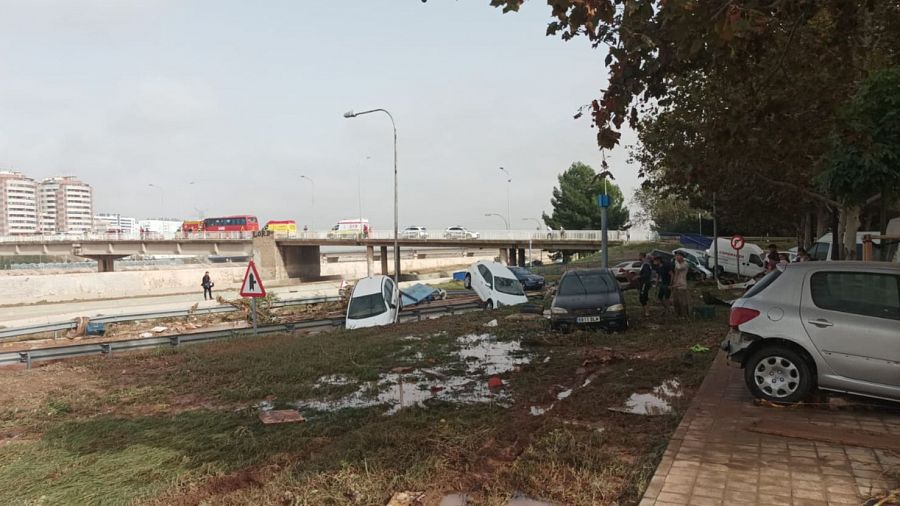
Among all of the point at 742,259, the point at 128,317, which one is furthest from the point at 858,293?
the point at 742,259

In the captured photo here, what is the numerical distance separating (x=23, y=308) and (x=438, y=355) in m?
44.9

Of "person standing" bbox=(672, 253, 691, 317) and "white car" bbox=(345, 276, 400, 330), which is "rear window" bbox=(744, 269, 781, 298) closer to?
"person standing" bbox=(672, 253, 691, 317)

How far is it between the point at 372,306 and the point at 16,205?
218 metres

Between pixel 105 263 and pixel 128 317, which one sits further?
pixel 105 263

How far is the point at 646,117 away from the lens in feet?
80.5

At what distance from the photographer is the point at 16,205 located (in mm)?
187625

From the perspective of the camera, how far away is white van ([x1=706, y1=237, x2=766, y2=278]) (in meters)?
Result: 30.5

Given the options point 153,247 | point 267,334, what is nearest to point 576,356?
point 267,334

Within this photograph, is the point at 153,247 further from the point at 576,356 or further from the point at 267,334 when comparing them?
the point at 576,356

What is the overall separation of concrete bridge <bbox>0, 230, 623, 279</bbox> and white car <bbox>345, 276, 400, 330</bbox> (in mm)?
41023

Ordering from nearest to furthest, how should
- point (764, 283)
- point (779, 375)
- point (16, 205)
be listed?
1. point (779, 375)
2. point (764, 283)
3. point (16, 205)

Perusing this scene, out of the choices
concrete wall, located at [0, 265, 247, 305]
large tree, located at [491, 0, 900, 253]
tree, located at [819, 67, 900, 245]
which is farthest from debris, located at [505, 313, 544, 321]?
concrete wall, located at [0, 265, 247, 305]

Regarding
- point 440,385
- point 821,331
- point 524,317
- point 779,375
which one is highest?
point 821,331

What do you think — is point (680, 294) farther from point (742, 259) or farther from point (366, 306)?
point (742, 259)
